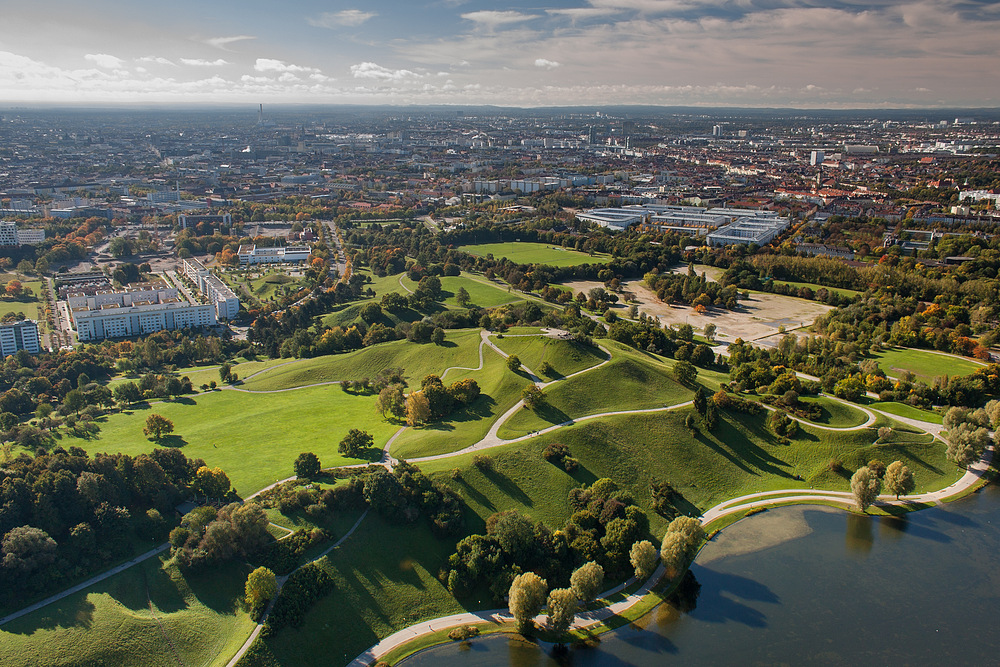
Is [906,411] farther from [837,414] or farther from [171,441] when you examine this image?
[171,441]

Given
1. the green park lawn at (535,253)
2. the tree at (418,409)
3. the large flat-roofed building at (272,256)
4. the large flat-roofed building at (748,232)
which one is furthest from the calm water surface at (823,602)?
the large flat-roofed building at (272,256)

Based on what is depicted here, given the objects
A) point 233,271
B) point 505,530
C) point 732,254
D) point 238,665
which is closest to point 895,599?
point 505,530

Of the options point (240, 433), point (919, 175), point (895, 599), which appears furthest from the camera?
point (919, 175)

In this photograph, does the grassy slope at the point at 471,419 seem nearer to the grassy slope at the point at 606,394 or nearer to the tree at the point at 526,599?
the grassy slope at the point at 606,394

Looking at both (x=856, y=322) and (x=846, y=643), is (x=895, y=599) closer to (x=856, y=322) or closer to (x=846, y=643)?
(x=846, y=643)

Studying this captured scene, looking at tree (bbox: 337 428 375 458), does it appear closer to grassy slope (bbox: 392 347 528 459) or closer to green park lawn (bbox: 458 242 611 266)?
grassy slope (bbox: 392 347 528 459)

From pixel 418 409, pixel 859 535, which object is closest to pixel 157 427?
pixel 418 409
